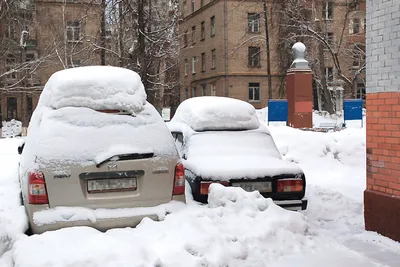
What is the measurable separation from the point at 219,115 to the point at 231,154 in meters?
0.86

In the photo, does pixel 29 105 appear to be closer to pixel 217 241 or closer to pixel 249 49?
pixel 249 49

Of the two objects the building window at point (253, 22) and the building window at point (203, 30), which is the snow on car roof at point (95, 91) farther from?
the building window at point (203, 30)

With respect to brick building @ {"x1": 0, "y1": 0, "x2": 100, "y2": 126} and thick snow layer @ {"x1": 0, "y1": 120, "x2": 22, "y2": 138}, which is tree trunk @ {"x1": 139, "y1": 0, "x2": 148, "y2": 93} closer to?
brick building @ {"x1": 0, "y1": 0, "x2": 100, "y2": 126}

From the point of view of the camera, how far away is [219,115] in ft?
22.6

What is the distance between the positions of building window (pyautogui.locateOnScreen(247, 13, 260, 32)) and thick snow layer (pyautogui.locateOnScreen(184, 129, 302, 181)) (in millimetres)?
35550

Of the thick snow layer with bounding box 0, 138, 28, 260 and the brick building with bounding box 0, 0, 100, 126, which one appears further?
the brick building with bounding box 0, 0, 100, 126

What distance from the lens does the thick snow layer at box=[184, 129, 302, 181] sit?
5628 mm

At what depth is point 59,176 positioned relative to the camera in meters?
4.21

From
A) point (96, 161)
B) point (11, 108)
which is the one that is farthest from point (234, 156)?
point (11, 108)

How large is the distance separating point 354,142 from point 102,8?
42.7 feet

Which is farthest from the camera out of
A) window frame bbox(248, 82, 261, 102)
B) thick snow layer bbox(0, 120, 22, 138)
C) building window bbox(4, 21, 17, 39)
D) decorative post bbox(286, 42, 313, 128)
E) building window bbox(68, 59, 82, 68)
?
window frame bbox(248, 82, 261, 102)

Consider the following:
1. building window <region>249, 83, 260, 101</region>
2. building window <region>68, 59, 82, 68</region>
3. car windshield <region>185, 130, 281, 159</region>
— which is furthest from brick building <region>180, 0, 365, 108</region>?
car windshield <region>185, 130, 281, 159</region>

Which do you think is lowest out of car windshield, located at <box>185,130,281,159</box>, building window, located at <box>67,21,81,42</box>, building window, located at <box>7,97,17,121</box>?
car windshield, located at <box>185,130,281,159</box>

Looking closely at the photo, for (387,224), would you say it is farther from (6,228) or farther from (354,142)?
(354,142)
